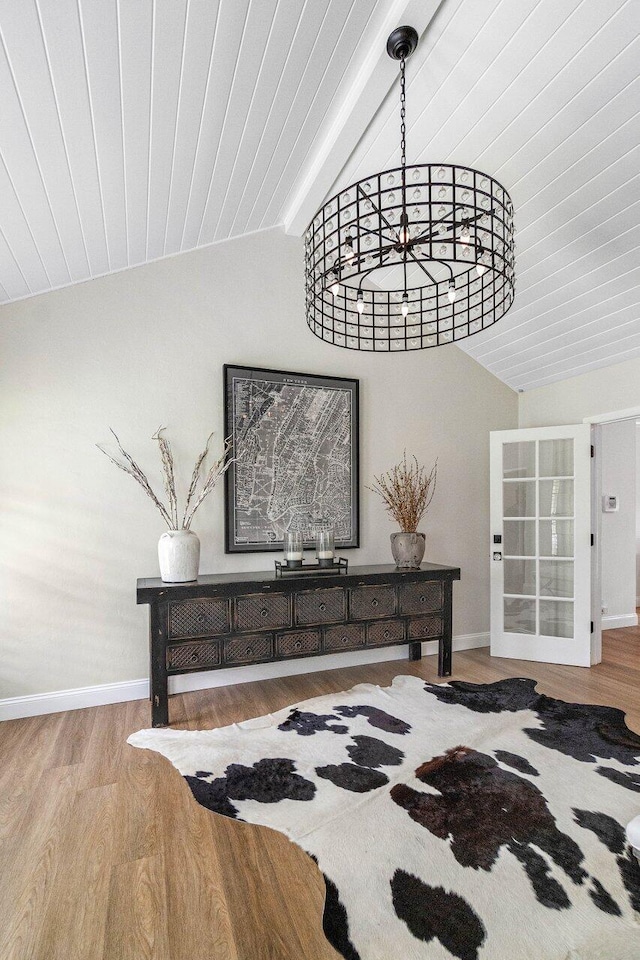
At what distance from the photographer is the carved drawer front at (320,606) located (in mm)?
3404

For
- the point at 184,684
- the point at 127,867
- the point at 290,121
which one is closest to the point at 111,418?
the point at 184,684

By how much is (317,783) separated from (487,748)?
0.93 meters

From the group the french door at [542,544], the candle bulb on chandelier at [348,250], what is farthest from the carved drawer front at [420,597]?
the candle bulb on chandelier at [348,250]

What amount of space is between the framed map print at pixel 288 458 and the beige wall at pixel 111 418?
0.11 m

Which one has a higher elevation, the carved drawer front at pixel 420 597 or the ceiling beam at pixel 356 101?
the ceiling beam at pixel 356 101

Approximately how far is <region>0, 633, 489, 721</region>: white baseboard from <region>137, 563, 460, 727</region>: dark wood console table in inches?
12.6

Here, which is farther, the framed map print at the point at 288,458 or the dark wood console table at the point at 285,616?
the framed map print at the point at 288,458

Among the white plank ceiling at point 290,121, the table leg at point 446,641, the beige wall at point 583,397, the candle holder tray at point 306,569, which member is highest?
the white plank ceiling at point 290,121

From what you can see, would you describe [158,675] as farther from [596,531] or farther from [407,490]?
[596,531]

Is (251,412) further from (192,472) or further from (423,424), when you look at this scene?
(423,424)

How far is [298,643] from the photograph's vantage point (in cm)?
340

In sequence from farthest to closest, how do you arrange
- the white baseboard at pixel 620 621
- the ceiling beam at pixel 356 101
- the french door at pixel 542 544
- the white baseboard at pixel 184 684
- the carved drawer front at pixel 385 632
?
the white baseboard at pixel 620 621 → the french door at pixel 542 544 → the carved drawer front at pixel 385 632 → the white baseboard at pixel 184 684 → the ceiling beam at pixel 356 101

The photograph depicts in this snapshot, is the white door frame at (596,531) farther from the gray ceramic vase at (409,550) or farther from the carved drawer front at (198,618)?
the carved drawer front at (198,618)

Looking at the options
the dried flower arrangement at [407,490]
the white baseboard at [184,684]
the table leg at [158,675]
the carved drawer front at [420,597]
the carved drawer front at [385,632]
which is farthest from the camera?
the dried flower arrangement at [407,490]
